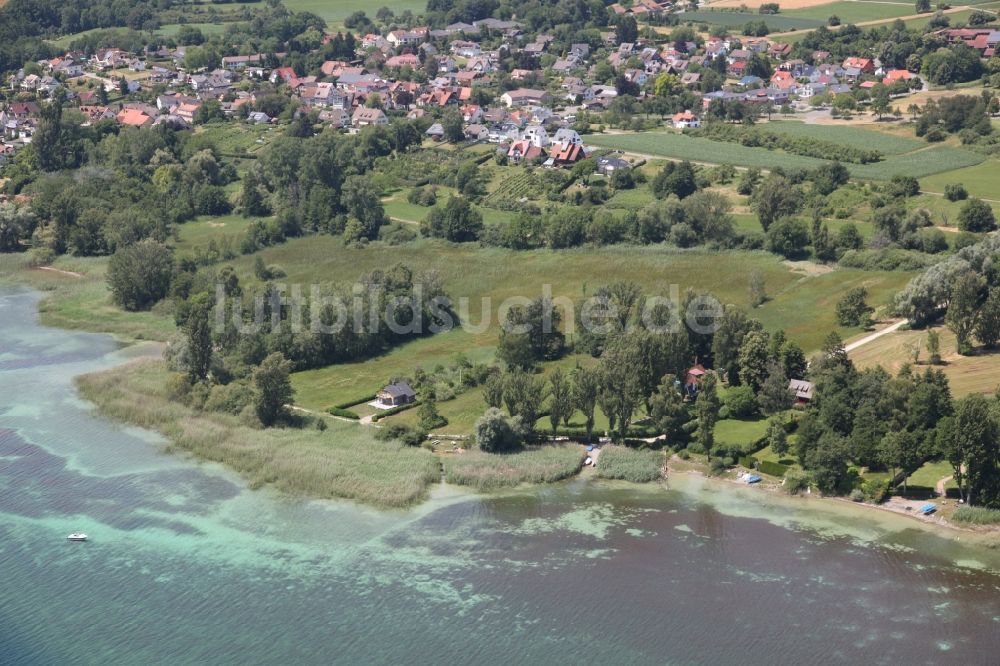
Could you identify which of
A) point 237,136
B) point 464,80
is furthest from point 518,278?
point 464,80

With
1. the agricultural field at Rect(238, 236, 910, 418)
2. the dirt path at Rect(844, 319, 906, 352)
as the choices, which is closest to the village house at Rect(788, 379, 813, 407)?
the dirt path at Rect(844, 319, 906, 352)

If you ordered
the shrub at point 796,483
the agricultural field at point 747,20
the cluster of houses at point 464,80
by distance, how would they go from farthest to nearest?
the agricultural field at point 747,20 → the cluster of houses at point 464,80 → the shrub at point 796,483

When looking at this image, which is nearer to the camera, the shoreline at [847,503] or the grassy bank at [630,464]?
the shoreline at [847,503]

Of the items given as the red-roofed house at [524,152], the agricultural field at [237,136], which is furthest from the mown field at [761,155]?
the agricultural field at [237,136]

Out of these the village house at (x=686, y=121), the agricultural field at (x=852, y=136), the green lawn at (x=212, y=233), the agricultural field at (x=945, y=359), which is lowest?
the agricultural field at (x=945, y=359)

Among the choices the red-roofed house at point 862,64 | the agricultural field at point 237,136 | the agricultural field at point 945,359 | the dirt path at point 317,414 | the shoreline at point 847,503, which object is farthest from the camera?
the red-roofed house at point 862,64

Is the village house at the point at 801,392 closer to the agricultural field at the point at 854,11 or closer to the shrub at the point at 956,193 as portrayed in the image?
the shrub at the point at 956,193

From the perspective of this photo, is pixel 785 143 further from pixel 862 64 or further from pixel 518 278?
pixel 518 278
